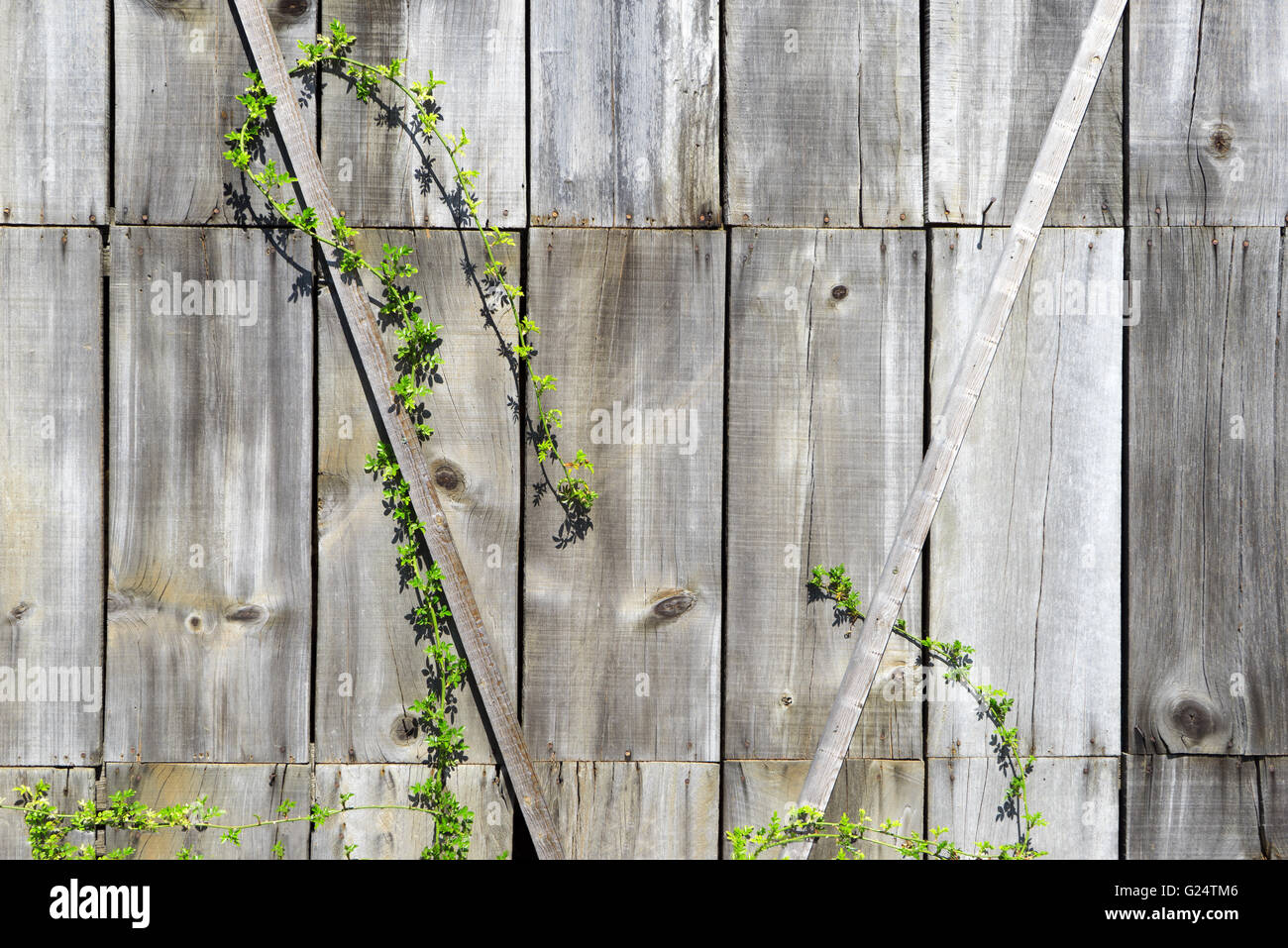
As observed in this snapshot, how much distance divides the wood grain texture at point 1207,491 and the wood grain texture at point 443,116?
1.70m

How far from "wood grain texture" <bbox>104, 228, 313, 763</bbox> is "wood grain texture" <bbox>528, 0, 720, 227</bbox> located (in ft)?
2.38

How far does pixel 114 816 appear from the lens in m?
2.04

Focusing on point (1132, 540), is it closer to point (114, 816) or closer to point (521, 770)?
point (521, 770)

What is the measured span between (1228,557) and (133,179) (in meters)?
3.07

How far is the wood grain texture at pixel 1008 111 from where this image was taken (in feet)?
6.97

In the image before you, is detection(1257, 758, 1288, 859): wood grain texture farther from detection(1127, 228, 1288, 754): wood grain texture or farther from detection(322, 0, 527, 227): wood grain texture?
detection(322, 0, 527, 227): wood grain texture

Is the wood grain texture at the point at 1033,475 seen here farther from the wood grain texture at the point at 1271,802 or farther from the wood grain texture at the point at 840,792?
the wood grain texture at the point at 1271,802

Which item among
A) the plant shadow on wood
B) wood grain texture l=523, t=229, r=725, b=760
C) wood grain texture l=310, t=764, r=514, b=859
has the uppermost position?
the plant shadow on wood

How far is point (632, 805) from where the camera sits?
2.13 m

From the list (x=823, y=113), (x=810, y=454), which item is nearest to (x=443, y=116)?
(x=823, y=113)

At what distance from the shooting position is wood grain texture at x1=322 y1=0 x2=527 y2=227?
2084 millimetres

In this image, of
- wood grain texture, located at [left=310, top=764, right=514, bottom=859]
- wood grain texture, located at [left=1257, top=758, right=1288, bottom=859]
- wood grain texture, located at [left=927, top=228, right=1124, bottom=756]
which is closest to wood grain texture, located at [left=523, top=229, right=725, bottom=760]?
wood grain texture, located at [left=310, top=764, right=514, bottom=859]

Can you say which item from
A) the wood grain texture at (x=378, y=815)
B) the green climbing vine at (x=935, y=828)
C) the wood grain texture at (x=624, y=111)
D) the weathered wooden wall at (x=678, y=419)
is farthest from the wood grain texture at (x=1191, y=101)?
the wood grain texture at (x=378, y=815)

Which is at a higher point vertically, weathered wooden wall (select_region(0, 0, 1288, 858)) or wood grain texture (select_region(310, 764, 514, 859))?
weathered wooden wall (select_region(0, 0, 1288, 858))
